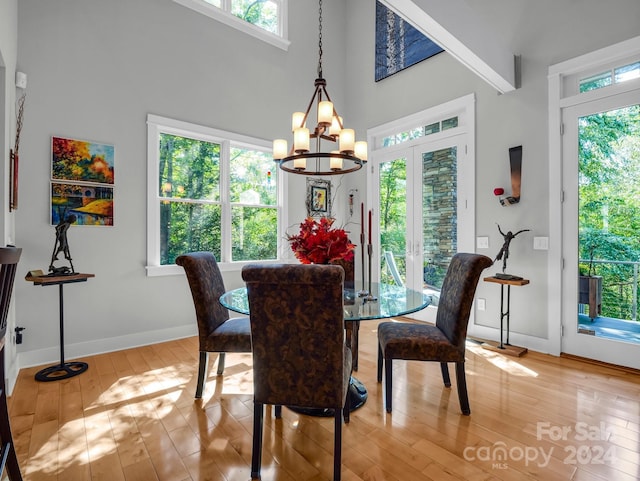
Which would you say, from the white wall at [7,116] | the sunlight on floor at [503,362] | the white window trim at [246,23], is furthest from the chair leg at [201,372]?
the white window trim at [246,23]

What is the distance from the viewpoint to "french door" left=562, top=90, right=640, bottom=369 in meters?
2.81

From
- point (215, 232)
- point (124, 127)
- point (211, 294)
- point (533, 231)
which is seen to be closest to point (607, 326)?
point (533, 231)

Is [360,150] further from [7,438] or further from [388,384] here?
[7,438]

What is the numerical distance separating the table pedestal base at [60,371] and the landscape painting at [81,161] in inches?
65.2

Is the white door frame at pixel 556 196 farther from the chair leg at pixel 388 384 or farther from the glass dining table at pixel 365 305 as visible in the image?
the chair leg at pixel 388 384

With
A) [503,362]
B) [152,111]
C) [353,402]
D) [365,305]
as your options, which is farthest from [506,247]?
[152,111]

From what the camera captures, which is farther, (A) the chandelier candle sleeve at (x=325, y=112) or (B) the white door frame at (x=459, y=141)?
(B) the white door frame at (x=459, y=141)

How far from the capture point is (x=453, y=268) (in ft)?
7.79

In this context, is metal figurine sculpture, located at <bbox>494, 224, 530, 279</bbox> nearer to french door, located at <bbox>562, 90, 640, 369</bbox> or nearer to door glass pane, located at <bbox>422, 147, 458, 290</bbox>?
french door, located at <bbox>562, 90, 640, 369</bbox>

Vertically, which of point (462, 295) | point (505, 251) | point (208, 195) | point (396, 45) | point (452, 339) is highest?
point (396, 45)

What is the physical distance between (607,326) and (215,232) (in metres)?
4.03

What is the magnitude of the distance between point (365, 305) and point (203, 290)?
109 centimetres

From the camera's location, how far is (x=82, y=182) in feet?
10.4

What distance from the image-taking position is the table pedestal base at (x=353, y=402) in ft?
6.97
